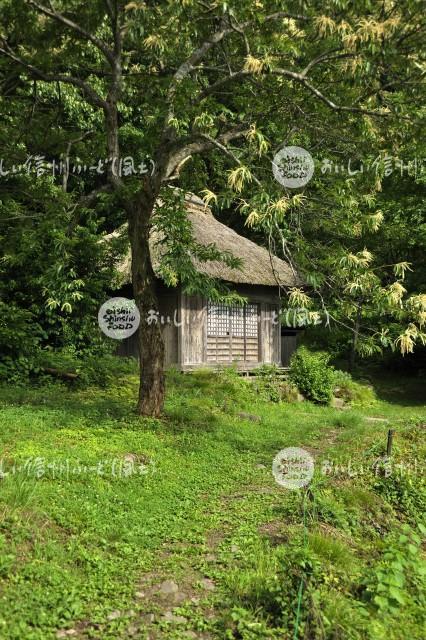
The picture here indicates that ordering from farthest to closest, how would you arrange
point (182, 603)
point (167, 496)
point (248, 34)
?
point (248, 34)
point (167, 496)
point (182, 603)

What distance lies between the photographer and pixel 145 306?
30.2ft

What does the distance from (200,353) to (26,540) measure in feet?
36.6

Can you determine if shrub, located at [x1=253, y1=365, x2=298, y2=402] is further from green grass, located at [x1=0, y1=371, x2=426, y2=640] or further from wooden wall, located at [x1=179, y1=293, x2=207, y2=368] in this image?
green grass, located at [x1=0, y1=371, x2=426, y2=640]

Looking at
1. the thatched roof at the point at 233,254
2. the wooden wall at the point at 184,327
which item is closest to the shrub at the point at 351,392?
the wooden wall at the point at 184,327

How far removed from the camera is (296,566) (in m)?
4.33

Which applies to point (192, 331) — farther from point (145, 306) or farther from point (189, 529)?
point (189, 529)

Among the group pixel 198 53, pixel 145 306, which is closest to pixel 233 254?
pixel 145 306

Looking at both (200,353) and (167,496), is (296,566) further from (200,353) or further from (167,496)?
(200,353)

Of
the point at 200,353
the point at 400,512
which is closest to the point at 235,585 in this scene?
the point at 400,512

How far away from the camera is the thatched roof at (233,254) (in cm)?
1518

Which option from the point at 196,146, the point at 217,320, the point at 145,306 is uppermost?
the point at 196,146

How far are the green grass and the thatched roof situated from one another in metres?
6.03

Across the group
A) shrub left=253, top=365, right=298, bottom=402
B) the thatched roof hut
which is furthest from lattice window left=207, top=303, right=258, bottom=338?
shrub left=253, top=365, right=298, bottom=402

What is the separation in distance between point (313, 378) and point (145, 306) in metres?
8.05
